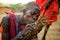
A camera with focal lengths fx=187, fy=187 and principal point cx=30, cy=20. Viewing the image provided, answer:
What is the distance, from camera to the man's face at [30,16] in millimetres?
1049

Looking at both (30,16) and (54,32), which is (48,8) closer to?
(30,16)

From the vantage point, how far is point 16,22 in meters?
1.07

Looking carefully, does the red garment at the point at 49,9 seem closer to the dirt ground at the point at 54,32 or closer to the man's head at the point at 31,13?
the man's head at the point at 31,13

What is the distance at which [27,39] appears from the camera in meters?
1.01

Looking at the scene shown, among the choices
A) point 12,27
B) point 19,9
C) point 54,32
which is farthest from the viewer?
point 54,32

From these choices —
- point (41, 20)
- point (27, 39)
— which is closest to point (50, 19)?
point (41, 20)

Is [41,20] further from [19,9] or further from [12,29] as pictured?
[19,9]

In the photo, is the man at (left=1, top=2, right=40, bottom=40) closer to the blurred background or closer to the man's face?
the man's face

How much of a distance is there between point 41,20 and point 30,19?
6 centimetres

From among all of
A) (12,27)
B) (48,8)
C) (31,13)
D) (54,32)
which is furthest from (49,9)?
(54,32)

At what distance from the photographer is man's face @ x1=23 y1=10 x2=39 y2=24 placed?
3.44 ft

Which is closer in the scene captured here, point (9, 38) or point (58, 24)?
point (9, 38)

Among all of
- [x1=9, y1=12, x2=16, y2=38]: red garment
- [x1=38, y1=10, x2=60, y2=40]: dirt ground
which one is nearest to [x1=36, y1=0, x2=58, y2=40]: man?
[x1=9, y1=12, x2=16, y2=38]: red garment

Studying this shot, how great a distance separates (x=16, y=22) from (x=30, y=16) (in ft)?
0.29
